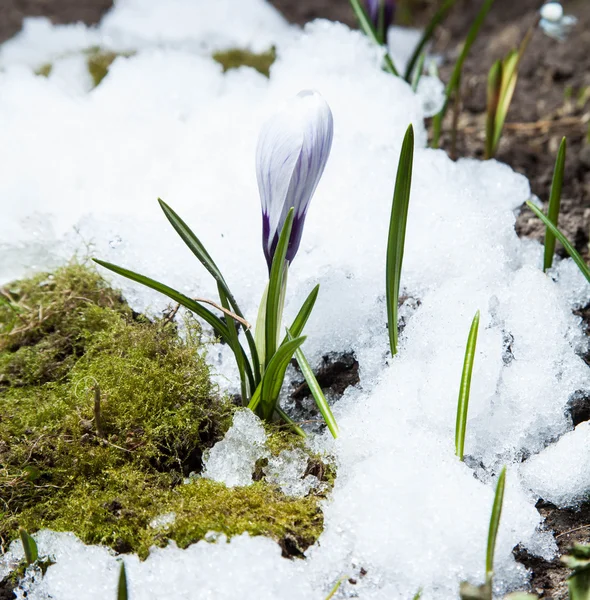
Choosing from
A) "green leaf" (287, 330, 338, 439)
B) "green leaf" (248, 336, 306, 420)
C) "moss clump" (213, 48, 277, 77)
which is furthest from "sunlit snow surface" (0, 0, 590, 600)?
"moss clump" (213, 48, 277, 77)

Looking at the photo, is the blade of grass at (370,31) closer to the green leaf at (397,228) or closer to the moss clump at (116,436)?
the green leaf at (397,228)

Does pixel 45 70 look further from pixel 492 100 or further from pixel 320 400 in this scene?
pixel 320 400

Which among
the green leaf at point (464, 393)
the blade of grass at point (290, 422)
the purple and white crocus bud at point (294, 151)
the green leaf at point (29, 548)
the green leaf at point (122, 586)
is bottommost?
the green leaf at point (29, 548)

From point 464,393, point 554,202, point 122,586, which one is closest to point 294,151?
point 464,393

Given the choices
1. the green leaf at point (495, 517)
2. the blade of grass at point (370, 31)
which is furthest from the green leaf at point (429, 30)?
the green leaf at point (495, 517)

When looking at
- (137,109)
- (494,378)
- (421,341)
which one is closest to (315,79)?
(137,109)

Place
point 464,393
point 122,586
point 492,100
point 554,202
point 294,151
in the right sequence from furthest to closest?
point 492,100
point 554,202
point 464,393
point 294,151
point 122,586

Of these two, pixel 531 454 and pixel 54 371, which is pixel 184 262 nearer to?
pixel 54 371
